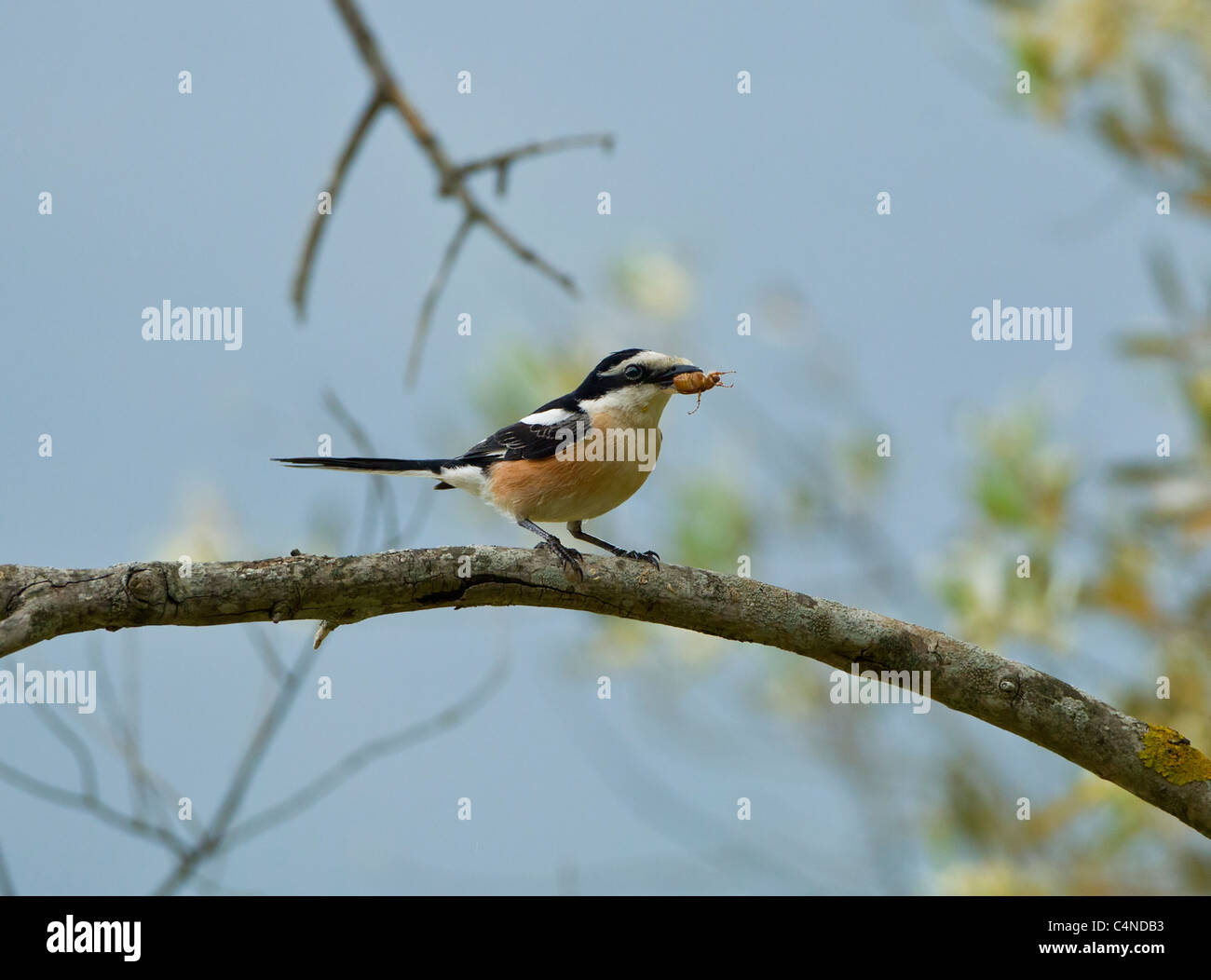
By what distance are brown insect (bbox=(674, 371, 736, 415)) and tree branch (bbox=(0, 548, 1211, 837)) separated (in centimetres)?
119

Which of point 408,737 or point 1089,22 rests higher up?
point 1089,22

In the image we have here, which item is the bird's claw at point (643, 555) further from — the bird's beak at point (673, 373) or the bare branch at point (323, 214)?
the bare branch at point (323, 214)

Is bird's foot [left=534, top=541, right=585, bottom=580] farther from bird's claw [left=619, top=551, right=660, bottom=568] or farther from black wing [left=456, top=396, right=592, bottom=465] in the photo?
black wing [left=456, top=396, right=592, bottom=465]

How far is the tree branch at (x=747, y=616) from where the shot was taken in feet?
10.5

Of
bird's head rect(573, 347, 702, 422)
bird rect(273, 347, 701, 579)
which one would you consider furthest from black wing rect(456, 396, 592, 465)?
bird's head rect(573, 347, 702, 422)

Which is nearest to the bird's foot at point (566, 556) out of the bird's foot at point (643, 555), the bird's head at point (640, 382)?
the bird's foot at point (643, 555)

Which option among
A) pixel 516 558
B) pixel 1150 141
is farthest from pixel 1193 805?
pixel 1150 141

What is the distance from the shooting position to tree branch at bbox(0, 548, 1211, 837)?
3.19 metres

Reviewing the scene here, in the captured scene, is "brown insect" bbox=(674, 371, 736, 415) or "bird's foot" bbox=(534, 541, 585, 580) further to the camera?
"brown insect" bbox=(674, 371, 736, 415)

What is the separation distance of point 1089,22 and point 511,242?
3.96m

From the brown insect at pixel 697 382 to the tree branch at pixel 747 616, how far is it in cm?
119

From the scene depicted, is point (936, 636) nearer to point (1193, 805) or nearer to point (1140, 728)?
point (1140, 728)

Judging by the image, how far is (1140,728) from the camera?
332cm

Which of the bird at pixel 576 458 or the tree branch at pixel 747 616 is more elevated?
the bird at pixel 576 458
